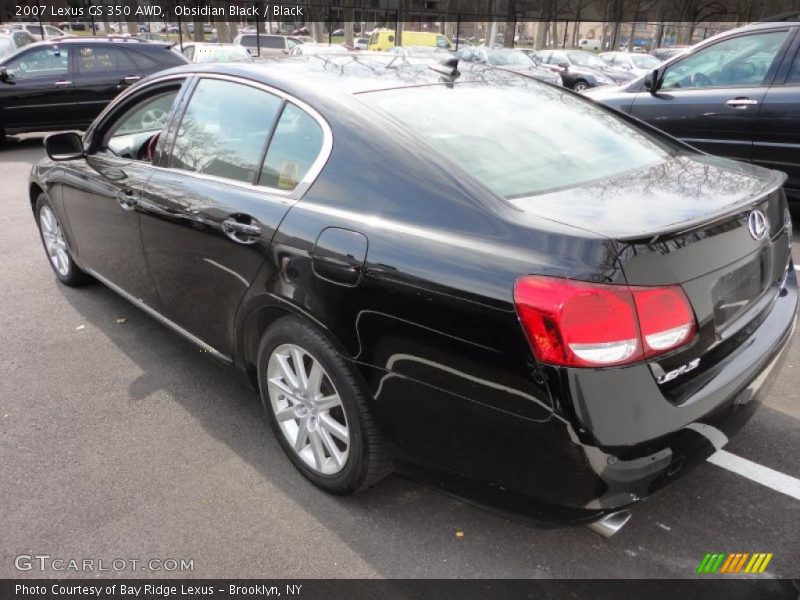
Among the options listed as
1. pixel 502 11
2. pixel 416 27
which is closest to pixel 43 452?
pixel 416 27

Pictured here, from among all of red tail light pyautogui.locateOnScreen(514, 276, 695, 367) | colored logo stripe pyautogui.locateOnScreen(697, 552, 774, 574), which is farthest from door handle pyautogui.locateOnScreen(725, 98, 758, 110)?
red tail light pyautogui.locateOnScreen(514, 276, 695, 367)

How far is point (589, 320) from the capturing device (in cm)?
171

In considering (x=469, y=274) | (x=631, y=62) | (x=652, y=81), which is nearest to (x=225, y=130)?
(x=469, y=274)

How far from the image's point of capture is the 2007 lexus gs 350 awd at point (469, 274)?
5.76ft

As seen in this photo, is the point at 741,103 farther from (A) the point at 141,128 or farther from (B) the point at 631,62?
(B) the point at 631,62

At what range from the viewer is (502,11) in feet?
170

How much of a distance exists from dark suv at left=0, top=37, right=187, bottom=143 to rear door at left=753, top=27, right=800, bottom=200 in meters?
9.01

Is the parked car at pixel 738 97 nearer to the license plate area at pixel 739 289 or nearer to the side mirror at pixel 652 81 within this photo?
the side mirror at pixel 652 81

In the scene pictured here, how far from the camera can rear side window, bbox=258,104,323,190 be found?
248 centimetres

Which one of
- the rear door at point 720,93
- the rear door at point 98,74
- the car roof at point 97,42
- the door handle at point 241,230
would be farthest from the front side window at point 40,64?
the door handle at point 241,230

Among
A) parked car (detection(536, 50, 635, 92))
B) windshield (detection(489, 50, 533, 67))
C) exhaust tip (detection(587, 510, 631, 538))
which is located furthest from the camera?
windshield (detection(489, 50, 533, 67))

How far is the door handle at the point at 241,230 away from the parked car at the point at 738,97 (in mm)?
5022

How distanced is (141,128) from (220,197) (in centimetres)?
180

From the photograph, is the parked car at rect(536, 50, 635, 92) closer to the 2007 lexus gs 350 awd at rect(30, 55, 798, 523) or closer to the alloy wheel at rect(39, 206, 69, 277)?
the alloy wheel at rect(39, 206, 69, 277)
